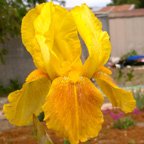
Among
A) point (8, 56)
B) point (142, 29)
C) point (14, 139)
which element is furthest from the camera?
point (142, 29)

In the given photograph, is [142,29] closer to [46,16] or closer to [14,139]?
[14,139]

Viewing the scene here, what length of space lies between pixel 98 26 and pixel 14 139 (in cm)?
513

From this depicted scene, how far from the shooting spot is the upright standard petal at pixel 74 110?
1521mm

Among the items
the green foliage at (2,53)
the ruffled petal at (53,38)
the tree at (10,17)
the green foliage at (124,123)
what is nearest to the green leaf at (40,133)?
the ruffled petal at (53,38)

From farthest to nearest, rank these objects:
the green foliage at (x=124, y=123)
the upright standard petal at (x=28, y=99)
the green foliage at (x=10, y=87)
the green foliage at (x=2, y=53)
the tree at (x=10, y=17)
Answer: the green foliage at (x=10, y=87) < the green foliage at (x=2, y=53) < the tree at (x=10, y=17) < the green foliage at (x=124, y=123) < the upright standard petal at (x=28, y=99)

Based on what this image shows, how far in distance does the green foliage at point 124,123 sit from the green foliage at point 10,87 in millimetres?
7663

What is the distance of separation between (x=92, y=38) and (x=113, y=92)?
204mm

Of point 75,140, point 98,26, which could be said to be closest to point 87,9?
point 98,26

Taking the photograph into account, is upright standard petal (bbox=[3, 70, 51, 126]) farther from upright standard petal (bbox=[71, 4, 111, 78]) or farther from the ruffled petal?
upright standard petal (bbox=[71, 4, 111, 78])

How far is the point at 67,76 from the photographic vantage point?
165 centimetres

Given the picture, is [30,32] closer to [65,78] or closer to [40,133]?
[65,78]

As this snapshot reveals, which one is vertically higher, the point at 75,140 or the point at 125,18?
the point at 75,140

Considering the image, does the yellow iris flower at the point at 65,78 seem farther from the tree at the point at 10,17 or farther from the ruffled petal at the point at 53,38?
the tree at the point at 10,17

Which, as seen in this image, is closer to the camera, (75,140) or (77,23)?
(75,140)
